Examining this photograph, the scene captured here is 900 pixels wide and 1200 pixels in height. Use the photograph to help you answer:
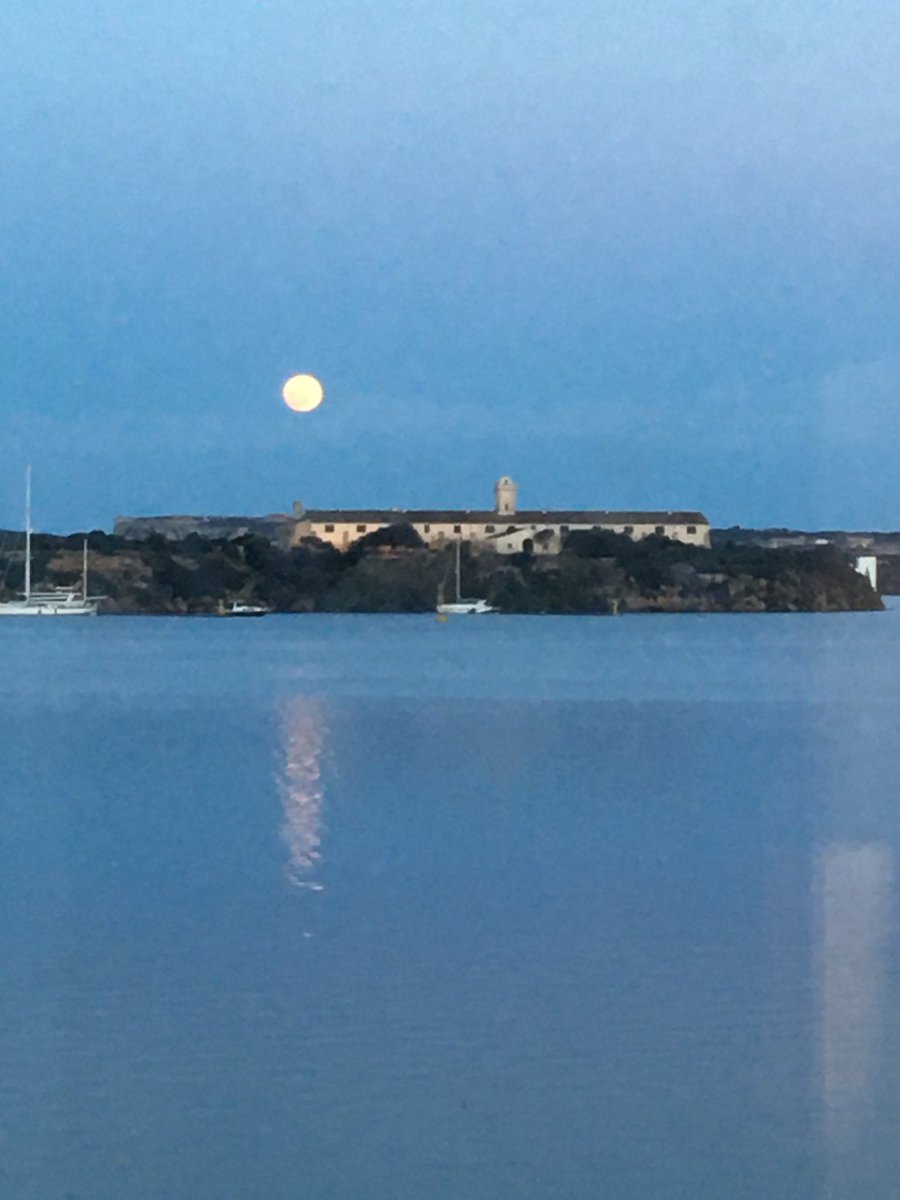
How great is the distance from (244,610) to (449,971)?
64.0 meters

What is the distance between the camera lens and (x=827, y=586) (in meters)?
80.4

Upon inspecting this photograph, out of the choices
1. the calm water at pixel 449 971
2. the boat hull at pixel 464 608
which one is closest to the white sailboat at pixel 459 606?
the boat hull at pixel 464 608

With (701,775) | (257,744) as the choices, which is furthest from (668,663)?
(701,775)

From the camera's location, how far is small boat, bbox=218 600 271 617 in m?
71.9

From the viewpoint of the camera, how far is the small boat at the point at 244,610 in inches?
2832

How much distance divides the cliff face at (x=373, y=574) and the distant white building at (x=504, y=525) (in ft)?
3.50

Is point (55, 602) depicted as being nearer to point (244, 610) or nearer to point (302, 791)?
point (244, 610)

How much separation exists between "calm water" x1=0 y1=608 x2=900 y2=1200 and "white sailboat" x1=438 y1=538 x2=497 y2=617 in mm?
50069

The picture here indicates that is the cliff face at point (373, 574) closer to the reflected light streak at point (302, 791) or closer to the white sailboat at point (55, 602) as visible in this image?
the white sailboat at point (55, 602)

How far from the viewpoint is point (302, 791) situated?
15953 millimetres

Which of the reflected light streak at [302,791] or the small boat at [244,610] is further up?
the small boat at [244,610]

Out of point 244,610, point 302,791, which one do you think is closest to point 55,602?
point 244,610

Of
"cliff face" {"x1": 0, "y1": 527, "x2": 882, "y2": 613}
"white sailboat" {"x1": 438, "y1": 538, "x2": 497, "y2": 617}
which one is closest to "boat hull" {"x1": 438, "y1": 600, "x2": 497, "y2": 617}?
"white sailboat" {"x1": 438, "y1": 538, "x2": 497, "y2": 617}

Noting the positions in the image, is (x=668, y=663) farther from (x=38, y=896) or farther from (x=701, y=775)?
(x=38, y=896)
